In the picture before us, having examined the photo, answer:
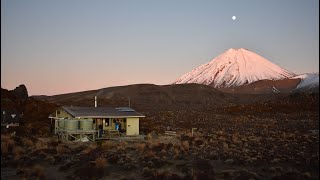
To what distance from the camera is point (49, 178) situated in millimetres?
15203

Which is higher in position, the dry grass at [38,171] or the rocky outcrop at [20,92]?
the rocky outcrop at [20,92]

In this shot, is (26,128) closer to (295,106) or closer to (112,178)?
(112,178)

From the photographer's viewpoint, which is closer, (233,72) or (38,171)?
(38,171)

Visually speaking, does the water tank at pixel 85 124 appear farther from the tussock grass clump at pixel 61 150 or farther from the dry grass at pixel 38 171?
the dry grass at pixel 38 171

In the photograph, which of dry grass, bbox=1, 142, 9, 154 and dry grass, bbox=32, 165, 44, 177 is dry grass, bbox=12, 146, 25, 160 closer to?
dry grass, bbox=1, 142, 9, 154

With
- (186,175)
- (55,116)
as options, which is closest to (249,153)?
(186,175)

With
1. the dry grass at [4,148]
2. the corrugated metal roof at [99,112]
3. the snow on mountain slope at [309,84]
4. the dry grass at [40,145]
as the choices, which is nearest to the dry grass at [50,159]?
the dry grass at [4,148]

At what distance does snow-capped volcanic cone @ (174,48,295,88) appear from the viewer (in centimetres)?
16638

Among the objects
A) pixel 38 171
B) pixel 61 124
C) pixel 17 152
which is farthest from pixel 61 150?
pixel 61 124

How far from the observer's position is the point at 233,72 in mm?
179625

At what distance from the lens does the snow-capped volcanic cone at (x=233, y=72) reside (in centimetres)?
16638

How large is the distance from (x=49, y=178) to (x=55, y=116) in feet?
54.3

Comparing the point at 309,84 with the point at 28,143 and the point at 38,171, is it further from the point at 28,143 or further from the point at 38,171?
the point at 38,171

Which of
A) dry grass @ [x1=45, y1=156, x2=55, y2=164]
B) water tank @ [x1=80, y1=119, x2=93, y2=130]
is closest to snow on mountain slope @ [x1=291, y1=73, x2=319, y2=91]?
water tank @ [x1=80, y1=119, x2=93, y2=130]
